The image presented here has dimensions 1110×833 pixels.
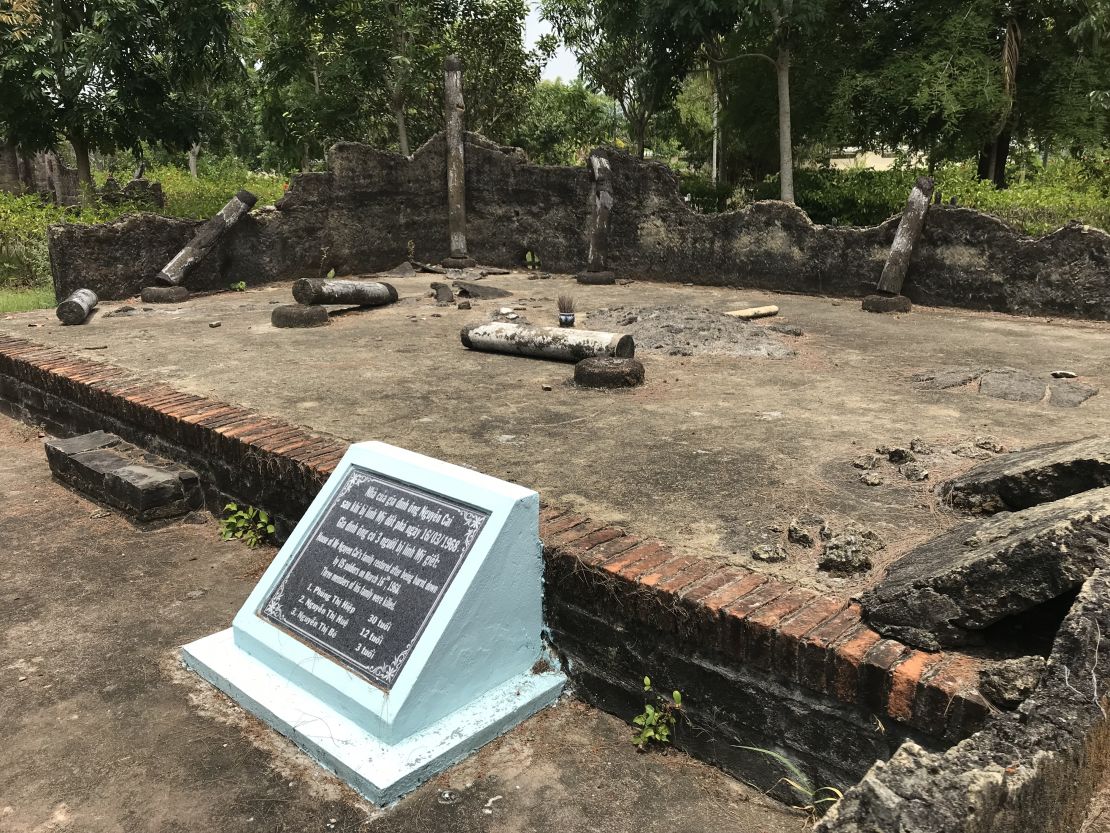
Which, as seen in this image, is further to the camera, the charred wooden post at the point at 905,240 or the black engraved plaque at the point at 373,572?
the charred wooden post at the point at 905,240

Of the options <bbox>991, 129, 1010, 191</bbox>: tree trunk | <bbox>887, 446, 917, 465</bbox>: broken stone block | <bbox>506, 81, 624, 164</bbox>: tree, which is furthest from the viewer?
<bbox>506, 81, 624, 164</bbox>: tree

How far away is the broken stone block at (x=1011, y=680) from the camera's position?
2186mm

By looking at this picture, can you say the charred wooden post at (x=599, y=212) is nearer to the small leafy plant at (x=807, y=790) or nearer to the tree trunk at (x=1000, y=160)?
the tree trunk at (x=1000, y=160)

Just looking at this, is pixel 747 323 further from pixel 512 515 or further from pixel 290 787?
pixel 290 787

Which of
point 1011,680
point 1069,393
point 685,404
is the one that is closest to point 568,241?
point 685,404

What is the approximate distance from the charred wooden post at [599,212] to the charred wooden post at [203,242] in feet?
15.4

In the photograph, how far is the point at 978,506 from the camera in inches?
135

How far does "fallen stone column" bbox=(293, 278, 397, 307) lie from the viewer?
30.0 ft

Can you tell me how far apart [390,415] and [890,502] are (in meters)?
2.89

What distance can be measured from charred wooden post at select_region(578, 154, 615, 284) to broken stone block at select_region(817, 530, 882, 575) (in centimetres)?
939

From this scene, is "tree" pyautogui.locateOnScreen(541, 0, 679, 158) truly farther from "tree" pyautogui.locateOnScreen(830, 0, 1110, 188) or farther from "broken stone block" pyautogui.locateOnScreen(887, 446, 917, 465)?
"broken stone block" pyautogui.locateOnScreen(887, 446, 917, 465)

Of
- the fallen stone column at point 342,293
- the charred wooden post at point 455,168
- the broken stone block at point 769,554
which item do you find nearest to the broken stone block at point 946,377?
the broken stone block at point 769,554

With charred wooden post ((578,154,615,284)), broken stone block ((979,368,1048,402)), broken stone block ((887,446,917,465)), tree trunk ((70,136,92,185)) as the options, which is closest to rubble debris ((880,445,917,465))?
broken stone block ((887,446,917,465))

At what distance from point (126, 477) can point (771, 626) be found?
151 inches
